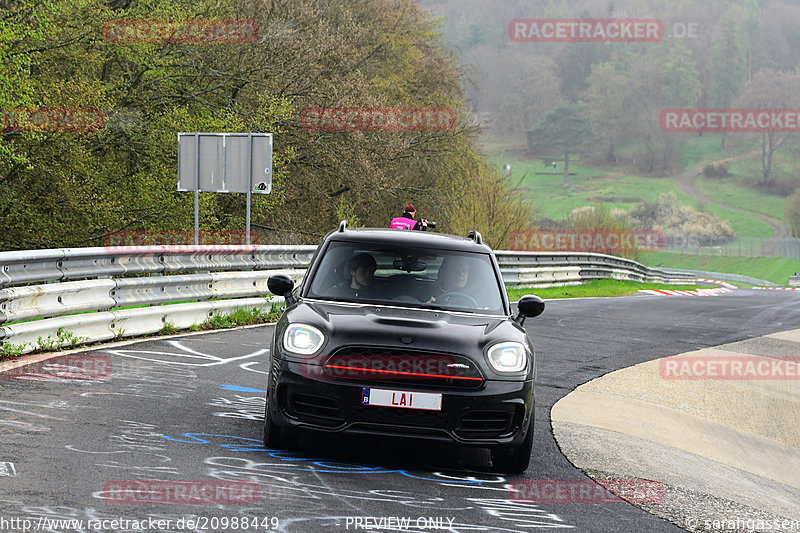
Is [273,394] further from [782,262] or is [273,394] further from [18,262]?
[782,262]

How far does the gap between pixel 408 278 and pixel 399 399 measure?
1.64 m

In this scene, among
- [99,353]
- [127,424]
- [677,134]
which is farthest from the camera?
[677,134]

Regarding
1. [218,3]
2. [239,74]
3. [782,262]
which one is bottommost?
[782,262]

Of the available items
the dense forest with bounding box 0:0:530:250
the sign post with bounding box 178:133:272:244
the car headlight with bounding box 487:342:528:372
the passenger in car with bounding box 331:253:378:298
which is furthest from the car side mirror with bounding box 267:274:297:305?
the dense forest with bounding box 0:0:530:250

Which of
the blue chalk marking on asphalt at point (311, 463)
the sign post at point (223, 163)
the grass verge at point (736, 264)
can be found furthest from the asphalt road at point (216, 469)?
the grass verge at point (736, 264)

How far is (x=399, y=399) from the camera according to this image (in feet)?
20.5

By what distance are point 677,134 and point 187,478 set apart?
201384mm

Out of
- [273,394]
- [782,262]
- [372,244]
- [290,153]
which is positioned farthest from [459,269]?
[782,262]

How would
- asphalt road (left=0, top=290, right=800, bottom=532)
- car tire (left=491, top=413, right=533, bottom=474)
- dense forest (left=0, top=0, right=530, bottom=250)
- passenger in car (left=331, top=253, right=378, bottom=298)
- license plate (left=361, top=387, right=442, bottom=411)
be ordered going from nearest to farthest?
asphalt road (left=0, top=290, right=800, bottom=532), license plate (left=361, top=387, right=442, bottom=411), car tire (left=491, top=413, right=533, bottom=474), passenger in car (left=331, top=253, right=378, bottom=298), dense forest (left=0, top=0, right=530, bottom=250)

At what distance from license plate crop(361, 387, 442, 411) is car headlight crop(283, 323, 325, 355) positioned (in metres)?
0.45

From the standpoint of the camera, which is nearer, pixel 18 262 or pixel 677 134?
pixel 18 262

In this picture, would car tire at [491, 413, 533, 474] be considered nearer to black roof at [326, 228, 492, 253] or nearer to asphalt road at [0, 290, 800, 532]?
asphalt road at [0, 290, 800, 532]

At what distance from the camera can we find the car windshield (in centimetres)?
753

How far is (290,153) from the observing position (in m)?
29.7
